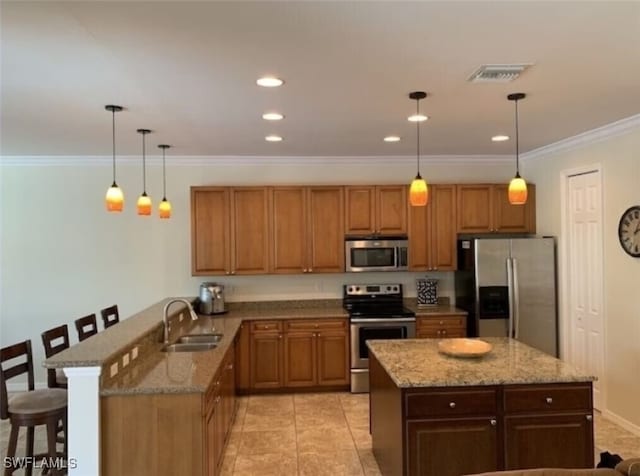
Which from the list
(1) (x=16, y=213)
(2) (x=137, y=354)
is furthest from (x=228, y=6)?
(1) (x=16, y=213)

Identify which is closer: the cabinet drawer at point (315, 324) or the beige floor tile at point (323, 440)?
the beige floor tile at point (323, 440)

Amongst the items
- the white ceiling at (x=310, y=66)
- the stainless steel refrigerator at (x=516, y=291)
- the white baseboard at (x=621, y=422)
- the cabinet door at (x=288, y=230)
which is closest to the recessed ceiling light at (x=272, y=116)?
the white ceiling at (x=310, y=66)

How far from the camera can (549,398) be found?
288 centimetres

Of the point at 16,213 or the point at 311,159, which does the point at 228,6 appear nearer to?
the point at 311,159

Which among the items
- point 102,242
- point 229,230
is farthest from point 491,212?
point 102,242

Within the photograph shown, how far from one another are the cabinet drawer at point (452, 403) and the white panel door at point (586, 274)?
98.1 inches

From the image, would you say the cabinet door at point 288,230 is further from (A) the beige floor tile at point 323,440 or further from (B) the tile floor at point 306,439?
(A) the beige floor tile at point 323,440

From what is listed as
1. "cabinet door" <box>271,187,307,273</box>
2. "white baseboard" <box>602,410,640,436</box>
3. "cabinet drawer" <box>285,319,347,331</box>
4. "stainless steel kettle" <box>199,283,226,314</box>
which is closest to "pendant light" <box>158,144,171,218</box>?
"stainless steel kettle" <box>199,283,226,314</box>

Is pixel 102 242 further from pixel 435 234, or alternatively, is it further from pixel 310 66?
pixel 310 66

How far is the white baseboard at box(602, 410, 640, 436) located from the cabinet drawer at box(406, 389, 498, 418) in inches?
90.3

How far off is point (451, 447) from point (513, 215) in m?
3.71

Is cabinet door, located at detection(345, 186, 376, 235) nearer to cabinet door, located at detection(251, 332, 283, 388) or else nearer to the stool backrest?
cabinet door, located at detection(251, 332, 283, 388)

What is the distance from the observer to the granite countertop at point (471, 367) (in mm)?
2840

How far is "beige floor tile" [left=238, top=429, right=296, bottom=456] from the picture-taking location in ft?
13.2
